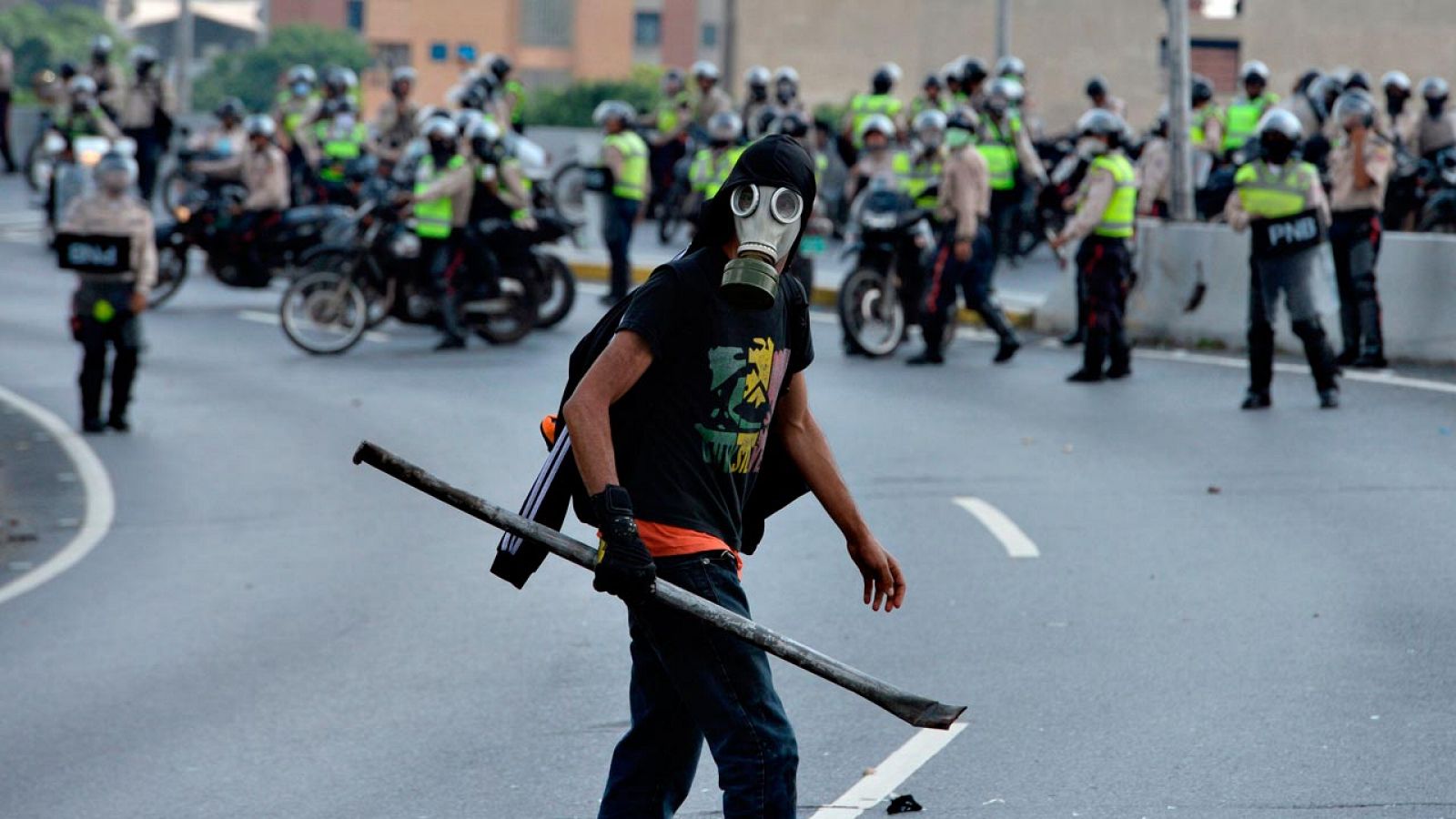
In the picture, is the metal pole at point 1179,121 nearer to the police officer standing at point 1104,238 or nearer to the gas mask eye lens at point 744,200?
the police officer standing at point 1104,238

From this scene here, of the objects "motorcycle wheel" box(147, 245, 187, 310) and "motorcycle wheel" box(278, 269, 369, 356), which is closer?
"motorcycle wheel" box(278, 269, 369, 356)

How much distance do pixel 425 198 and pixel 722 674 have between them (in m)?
14.1

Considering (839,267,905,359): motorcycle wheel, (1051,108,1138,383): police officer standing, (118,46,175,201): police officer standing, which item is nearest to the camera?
(1051,108,1138,383): police officer standing

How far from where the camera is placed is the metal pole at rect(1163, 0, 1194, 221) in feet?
63.5

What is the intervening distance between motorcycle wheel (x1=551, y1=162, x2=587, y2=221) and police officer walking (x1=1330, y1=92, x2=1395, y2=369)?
13.9 metres

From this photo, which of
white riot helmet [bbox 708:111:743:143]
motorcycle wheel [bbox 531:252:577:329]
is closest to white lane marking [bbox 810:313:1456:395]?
white riot helmet [bbox 708:111:743:143]

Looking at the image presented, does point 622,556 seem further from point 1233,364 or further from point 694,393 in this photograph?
point 1233,364

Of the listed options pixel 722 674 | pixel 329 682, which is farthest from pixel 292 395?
pixel 722 674

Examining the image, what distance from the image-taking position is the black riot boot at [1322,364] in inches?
556

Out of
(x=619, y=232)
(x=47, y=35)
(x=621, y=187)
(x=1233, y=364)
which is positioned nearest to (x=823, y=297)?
(x=619, y=232)

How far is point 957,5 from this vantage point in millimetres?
67188

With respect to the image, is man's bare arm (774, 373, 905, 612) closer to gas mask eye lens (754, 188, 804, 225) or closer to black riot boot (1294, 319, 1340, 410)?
gas mask eye lens (754, 188, 804, 225)

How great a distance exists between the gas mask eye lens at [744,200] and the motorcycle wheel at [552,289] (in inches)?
566

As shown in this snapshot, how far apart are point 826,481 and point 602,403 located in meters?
0.69
